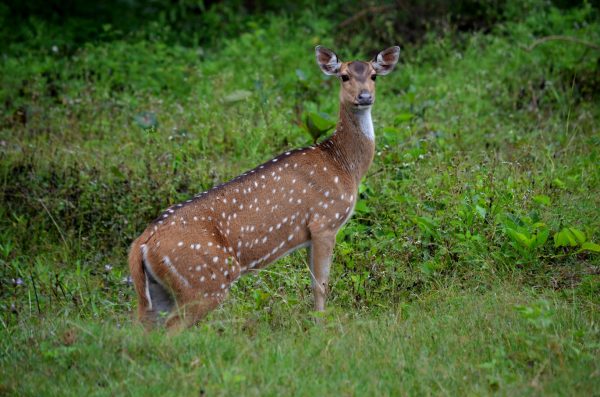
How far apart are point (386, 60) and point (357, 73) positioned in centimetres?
61

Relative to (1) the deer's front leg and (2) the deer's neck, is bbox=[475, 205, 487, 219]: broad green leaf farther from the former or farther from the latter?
(1) the deer's front leg

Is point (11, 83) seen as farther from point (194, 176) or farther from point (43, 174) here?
point (194, 176)

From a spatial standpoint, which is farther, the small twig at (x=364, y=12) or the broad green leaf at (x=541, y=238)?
the small twig at (x=364, y=12)

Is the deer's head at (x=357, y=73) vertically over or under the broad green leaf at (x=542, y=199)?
over

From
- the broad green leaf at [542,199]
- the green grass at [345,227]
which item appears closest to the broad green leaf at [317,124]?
the green grass at [345,227]

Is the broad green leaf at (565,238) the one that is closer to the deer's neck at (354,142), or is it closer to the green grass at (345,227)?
the green grass at (345,227)

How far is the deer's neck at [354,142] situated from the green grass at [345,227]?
704 mm

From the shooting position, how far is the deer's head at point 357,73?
24.7 ft

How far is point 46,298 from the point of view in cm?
741

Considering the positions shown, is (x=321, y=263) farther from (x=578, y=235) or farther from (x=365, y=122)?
(x=578, y=235)

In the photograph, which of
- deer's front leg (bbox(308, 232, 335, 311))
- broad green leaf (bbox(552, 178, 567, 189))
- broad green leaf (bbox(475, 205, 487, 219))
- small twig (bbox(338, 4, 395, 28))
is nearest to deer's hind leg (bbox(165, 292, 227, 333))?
deer's front leg (bbox(308, 232, 335, 311))

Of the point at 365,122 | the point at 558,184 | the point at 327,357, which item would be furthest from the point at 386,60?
the point at 327,357

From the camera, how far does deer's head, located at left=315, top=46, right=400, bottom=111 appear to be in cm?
753

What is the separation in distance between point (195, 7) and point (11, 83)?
3.79 metres
